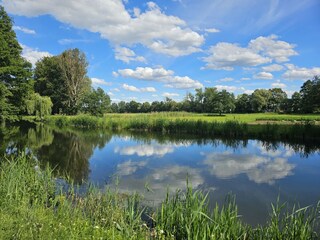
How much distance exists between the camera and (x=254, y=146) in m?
19.3

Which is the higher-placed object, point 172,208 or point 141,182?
point 172,208

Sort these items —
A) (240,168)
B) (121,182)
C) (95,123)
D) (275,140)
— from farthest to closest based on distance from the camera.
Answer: (95,123), (275,140), (240,168), (121,182)

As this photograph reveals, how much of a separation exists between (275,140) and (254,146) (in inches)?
138

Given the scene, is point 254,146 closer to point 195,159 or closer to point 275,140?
point 275,140

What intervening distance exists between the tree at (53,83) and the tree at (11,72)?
87.1 ft

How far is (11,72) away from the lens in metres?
22.5

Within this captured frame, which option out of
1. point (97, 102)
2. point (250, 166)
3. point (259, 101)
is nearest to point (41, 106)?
point (97, 102)

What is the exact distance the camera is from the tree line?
22.9 metres

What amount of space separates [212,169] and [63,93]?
4662 cm

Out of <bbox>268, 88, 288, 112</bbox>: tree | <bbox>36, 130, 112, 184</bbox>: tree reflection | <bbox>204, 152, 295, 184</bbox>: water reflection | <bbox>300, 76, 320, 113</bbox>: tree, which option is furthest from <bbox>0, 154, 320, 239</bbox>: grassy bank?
<bbox>268, 88, 288, 112</bbox>: tree

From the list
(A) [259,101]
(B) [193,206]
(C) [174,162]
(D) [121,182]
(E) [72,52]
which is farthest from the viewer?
(A) [259,101]

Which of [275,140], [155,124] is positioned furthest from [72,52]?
[275,140]

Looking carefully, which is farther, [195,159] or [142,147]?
[142,147]

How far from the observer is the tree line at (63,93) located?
2295cm
